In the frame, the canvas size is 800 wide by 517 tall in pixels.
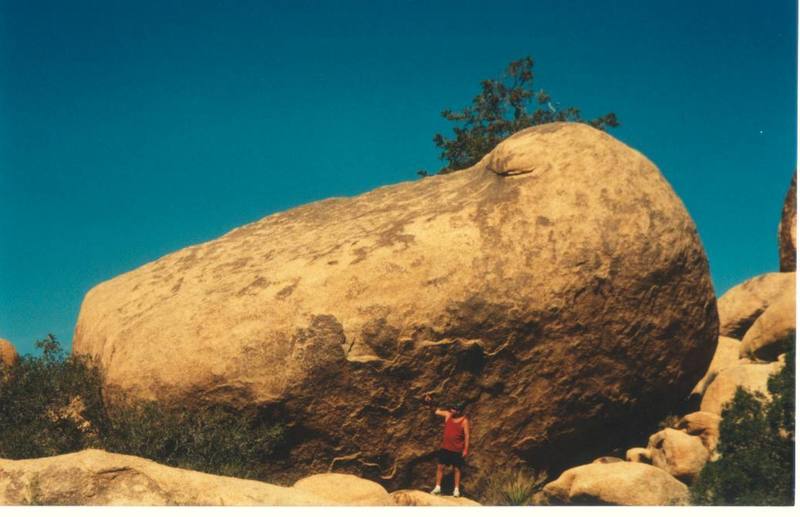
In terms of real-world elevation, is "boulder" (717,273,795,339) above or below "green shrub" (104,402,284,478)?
above

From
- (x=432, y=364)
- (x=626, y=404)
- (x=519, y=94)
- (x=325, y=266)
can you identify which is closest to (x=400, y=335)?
(x=432, y=364)

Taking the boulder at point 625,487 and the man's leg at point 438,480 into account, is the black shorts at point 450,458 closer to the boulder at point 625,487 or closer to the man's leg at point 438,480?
the man's leg at point 438,480

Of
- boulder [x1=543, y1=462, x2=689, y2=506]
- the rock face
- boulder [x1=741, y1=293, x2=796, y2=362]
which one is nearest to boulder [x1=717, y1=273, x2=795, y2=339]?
boulder [x1=741, y1=293, x2=796, y2=362]

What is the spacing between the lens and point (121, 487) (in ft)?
28.9

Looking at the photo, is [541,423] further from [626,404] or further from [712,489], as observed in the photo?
[712,489]

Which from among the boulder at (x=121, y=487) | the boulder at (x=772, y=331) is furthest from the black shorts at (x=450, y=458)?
the boulder at (x=772, y=331)

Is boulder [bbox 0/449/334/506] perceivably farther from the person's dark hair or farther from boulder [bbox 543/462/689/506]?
boulder [bbox 543/462/689/506]

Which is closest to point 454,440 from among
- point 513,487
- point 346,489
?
point 513,487

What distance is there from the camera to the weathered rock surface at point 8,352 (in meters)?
17.1

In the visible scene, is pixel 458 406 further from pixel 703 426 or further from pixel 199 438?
pixel 703 426

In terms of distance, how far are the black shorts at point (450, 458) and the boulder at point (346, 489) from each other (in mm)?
1098

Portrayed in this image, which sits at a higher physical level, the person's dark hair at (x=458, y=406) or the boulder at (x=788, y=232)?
the boulder at (x=788, y=232)

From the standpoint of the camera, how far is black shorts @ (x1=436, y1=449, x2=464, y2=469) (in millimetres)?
13234

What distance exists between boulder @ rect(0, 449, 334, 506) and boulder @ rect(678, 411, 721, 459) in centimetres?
722
